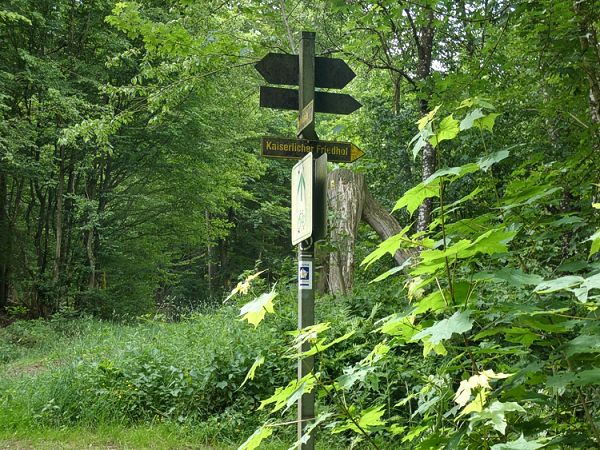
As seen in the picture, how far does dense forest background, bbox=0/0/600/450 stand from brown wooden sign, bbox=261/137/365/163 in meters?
0.70

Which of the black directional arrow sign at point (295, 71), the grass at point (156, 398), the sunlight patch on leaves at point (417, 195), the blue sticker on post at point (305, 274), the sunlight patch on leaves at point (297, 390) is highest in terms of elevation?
the black directional arrow sign at point (295, 71)

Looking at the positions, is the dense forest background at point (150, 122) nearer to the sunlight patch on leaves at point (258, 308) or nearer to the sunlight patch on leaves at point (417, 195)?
the sunlight patch on leaves at point (417, 195)

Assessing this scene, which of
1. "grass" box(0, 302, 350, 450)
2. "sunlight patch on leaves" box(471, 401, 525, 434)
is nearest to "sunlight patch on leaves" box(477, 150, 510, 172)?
"sunlight patch on leaves" box(471, 401, 525, 434)

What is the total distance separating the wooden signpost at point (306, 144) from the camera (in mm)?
3008

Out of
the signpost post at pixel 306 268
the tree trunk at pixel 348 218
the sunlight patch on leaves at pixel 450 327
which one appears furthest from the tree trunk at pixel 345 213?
the sunlight patch on leaves at pixel 450 327

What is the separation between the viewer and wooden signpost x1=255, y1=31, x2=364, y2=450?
9.87 ft

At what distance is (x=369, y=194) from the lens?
30.7ft

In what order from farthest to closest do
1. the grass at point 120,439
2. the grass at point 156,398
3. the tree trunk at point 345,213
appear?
the tree trunk at point 345,213 → the grass at point 156,398 → the grass at point 120,439

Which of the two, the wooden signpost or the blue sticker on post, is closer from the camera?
the wooden signpost

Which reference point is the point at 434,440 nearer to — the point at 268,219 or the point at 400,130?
the point at 400,130

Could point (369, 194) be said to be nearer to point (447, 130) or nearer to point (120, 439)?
point (120, 439)

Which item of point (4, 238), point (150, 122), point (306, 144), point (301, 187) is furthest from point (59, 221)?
point (301, 187)

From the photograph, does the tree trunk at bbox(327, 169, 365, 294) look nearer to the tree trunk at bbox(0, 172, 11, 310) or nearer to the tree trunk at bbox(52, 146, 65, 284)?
the tree trunk at bbox(52, 146, 65, 284)

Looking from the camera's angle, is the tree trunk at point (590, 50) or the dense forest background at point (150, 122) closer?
the tree trunk at point (590, 50)
